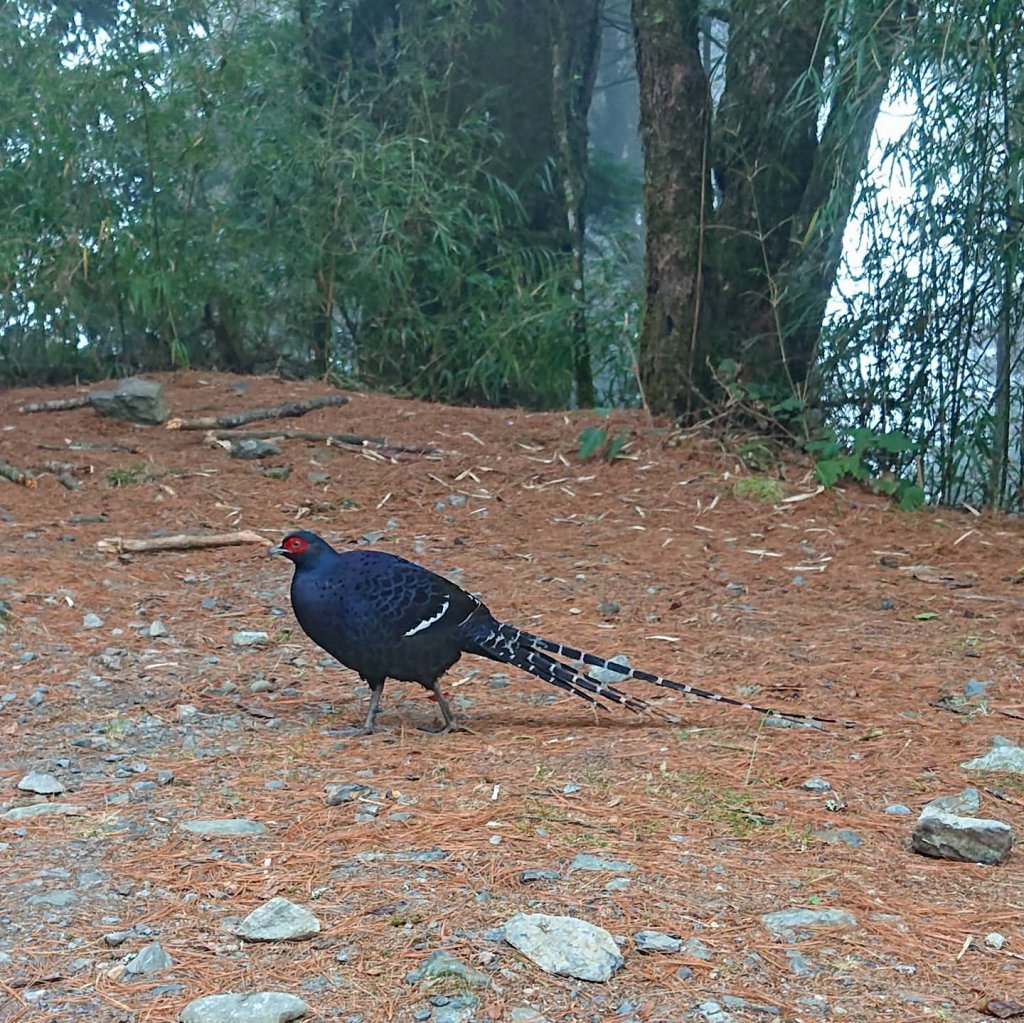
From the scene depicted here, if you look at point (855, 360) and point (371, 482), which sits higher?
point (855, 360)

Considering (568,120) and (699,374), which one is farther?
(568,120)

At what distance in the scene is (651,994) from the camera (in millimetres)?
1858

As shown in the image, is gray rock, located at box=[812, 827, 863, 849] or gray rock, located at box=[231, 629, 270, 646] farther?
gray rock, located at box=[231, 629, 270, 646]

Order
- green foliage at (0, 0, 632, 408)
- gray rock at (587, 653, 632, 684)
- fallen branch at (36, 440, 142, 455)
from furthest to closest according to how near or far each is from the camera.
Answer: green foliage at (0, 0, 632, 408), fallen branch at (36, 440, 142, 455), gray rock at (587, 653, 632, 684)

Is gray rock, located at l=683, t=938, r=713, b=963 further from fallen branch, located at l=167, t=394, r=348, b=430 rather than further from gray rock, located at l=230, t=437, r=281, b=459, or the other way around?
fallen branch, located at l=167, t=394, r=348, b=430

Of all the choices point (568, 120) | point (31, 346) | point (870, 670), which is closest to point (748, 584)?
point (870, 670)

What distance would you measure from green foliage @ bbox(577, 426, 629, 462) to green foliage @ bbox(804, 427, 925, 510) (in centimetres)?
94

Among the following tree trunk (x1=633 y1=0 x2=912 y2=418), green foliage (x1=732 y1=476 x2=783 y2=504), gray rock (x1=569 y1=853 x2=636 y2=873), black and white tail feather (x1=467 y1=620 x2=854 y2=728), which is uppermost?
tree trunk (x1=633 y1=0 x2=912 y2=418)

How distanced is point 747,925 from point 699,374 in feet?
16.2

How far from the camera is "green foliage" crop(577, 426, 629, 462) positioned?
6.52m

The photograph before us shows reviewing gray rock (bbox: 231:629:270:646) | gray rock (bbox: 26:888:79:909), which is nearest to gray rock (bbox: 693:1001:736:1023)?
gray rock (bbox: 26:888:79:909)

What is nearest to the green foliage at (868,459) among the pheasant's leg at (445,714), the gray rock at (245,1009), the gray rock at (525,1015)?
the pheasant's leg at (445,714)

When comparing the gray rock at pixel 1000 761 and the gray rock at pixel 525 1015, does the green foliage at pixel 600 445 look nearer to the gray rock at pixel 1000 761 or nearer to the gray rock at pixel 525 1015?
the gray rock at pixel 1000 761

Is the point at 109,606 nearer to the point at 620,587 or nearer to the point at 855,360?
the point at 620,587
